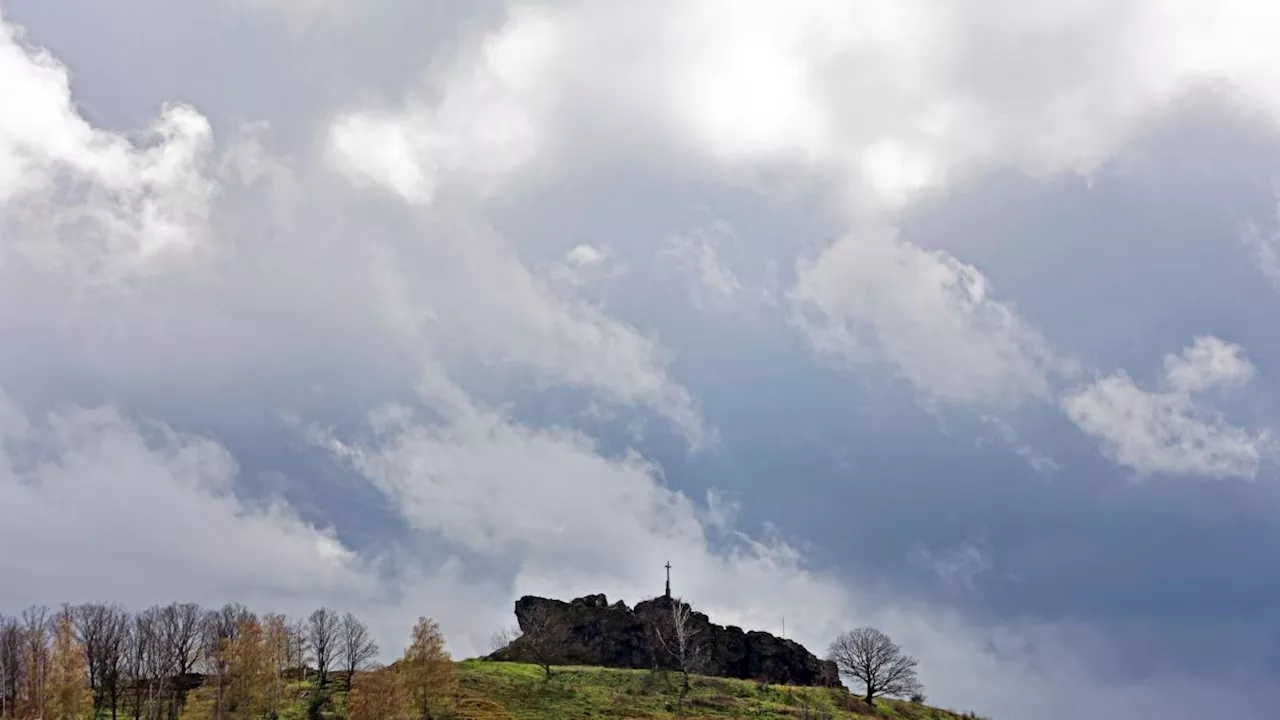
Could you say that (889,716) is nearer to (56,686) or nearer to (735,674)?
(735,674)

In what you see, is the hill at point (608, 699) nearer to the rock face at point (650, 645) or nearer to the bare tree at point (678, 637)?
the bare tree at point (678, 637)

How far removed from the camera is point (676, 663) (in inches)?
6250

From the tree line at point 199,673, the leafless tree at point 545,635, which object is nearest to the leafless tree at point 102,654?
the tree line at point 199,673

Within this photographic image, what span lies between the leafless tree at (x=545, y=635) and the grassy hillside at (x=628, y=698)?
16.8 meters

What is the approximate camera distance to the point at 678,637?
15700 cm

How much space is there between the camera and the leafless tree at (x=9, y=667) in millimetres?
104938

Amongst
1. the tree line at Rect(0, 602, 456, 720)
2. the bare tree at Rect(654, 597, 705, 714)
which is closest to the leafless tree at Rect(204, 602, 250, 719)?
the tree line at Rect(0, 602, 456, 720)

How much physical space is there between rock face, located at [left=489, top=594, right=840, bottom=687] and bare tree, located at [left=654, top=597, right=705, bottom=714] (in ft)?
2.13

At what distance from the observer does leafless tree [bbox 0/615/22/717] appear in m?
105

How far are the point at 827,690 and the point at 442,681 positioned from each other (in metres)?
59.9

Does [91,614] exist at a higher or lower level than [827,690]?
higher

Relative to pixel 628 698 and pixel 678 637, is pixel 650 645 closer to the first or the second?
pixel 678 637

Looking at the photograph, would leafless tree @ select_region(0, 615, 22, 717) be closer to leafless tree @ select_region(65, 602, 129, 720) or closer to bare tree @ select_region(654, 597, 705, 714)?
leafless tree @ select_region(65, 602, 129, 720)

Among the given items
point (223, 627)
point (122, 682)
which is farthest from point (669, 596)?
point (122, 682)
